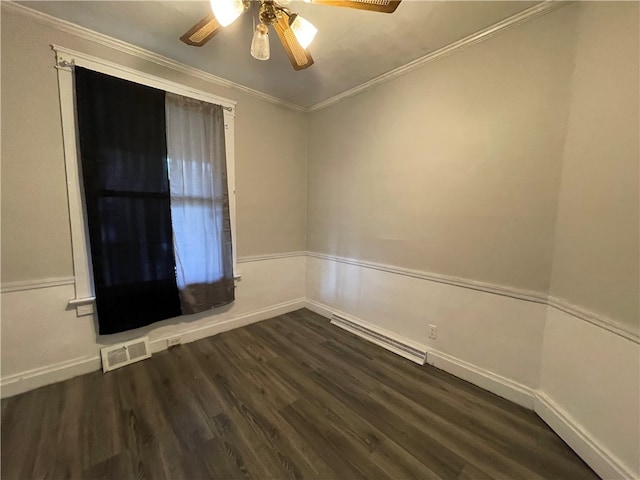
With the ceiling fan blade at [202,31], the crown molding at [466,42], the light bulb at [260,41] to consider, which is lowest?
the light bulb at [260,41]

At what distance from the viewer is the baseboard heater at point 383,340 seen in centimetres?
228

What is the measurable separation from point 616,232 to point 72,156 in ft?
11.5

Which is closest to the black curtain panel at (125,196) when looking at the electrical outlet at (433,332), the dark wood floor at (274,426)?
the dark wood floor at (274,426)

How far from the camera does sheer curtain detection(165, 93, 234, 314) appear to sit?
232 centimetres

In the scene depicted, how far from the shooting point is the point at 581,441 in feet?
4.57

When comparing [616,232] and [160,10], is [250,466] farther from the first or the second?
[160,10]

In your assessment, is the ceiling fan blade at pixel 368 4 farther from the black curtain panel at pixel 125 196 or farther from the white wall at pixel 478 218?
the black curtain panel at pixel 125 196

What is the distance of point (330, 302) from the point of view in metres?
3.20

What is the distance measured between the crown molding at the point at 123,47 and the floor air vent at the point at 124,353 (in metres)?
2.47

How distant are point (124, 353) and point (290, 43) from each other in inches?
109

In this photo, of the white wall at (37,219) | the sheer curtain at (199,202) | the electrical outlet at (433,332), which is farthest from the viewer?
the sheer curtain at (199,202)

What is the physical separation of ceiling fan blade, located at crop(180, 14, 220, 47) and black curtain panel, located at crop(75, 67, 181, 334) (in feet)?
2.86

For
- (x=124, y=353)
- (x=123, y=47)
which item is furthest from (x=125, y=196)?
(x=124, y=353)

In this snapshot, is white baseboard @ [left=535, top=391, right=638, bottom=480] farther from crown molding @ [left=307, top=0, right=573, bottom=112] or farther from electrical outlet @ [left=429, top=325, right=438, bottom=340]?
crown molding @ [left=307, top=0, right=573, bottom=112]
